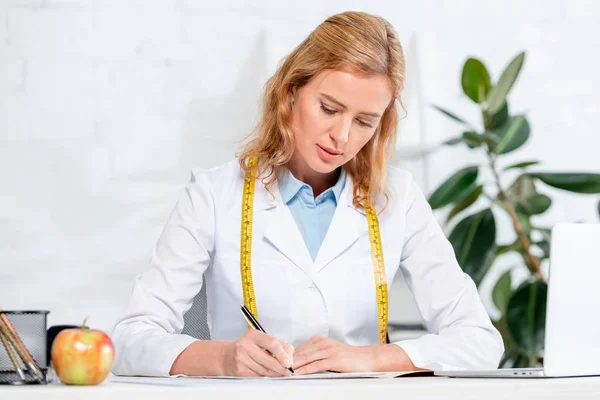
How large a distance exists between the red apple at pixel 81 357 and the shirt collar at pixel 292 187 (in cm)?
83

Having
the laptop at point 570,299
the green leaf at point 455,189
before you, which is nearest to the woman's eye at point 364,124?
the laptop at point 570,299

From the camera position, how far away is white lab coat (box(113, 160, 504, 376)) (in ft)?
5.61

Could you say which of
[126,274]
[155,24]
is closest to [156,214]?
[126,274]

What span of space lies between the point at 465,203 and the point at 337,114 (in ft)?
4.52

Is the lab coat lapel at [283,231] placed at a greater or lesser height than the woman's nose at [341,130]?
lesser

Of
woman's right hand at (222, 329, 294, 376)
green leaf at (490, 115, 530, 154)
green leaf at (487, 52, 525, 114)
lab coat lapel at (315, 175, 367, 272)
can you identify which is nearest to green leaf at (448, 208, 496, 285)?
green leaf at (490, 115, 530, 154)

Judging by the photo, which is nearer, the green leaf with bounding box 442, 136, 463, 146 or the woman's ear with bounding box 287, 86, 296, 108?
the woman's ear with bounding box 287, 86, 296, 108

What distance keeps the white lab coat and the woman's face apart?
6.1 inches

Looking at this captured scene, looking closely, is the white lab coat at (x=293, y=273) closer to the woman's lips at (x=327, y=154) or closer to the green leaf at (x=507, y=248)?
the woman's lips at (x=327, y=154)

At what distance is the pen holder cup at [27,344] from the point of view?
3.40ft

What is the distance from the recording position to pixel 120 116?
3037mm

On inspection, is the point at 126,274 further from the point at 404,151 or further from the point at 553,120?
the point at 553,120

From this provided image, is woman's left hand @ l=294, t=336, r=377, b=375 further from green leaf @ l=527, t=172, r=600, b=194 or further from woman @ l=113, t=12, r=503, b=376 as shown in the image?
green leaf @ l=527, t=172, r=600, b=194

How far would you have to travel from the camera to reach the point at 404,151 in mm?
3059
